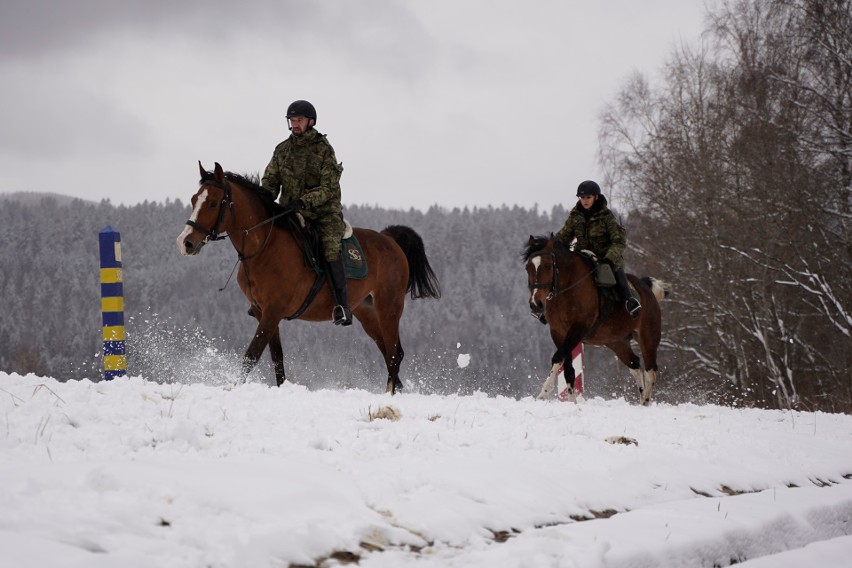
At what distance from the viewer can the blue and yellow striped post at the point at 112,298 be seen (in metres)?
11.2

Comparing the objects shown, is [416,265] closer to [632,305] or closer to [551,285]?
[551,285]

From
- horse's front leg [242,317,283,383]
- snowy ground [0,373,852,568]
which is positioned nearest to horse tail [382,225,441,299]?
horse's front leg [242,317,283,383]

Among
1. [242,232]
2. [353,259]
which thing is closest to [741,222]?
[353,259]

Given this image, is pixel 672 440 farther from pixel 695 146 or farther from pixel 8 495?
pixel 695 146

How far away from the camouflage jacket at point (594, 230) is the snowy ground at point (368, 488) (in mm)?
5333

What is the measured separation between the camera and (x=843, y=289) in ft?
72.8

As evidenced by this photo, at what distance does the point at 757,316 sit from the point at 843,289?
332cm

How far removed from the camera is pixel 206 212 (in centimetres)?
983

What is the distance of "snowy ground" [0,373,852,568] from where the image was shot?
3695 mm

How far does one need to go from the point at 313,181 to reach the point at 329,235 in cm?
66

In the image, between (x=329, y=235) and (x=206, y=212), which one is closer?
(x=206, y=212)

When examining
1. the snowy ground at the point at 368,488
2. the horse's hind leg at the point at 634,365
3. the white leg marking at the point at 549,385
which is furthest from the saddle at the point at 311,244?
the horse's hind leg at the point at 634,365

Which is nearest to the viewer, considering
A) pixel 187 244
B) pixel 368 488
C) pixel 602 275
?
pixel 368 488

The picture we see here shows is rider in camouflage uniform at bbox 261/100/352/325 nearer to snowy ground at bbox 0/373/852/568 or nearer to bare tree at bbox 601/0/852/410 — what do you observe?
snowy ground at bbox 0/373/852/568
